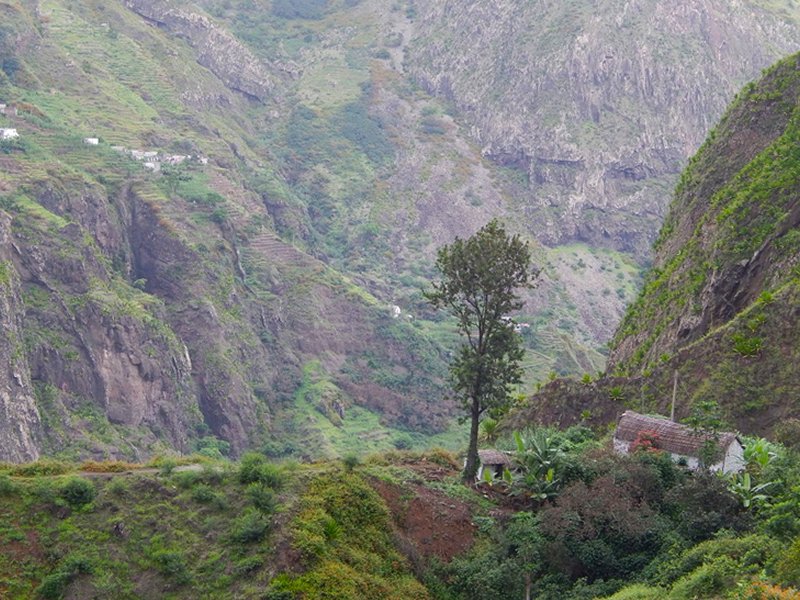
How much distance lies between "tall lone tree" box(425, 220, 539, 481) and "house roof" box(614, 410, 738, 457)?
394cm

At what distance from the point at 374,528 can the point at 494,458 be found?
6.26m

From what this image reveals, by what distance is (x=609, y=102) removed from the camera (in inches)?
7436

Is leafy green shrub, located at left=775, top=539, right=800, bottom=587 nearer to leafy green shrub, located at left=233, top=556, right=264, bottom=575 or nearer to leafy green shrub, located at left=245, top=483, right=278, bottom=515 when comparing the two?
leafy green shrub, located at left=233, top=556, right=264, bottom=575

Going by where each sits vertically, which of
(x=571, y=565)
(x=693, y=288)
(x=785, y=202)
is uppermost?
(x=785, y=202)

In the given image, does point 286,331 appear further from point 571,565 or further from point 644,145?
point 571,565

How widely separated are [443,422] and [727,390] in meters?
88.0

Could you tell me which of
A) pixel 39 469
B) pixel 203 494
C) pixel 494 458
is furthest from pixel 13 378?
pixel 203 494

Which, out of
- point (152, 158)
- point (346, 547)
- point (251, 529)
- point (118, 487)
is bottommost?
point (346, 547)

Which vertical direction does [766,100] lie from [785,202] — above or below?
above

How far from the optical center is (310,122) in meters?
195

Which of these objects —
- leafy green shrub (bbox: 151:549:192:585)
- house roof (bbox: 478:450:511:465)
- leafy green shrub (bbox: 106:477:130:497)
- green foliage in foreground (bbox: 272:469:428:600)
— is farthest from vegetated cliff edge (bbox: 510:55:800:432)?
leafy green shrub (bbox: 151:549:192:585)

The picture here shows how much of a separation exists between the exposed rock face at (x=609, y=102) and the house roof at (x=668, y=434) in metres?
140

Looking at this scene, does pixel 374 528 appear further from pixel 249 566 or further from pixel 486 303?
pixel 486 303

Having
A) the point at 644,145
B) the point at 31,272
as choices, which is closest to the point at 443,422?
the point at 31,272
